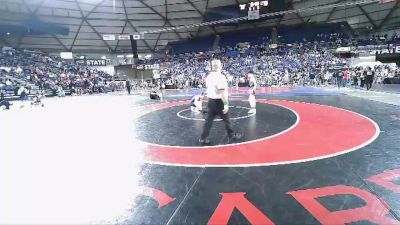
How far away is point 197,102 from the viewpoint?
10492 millimetres

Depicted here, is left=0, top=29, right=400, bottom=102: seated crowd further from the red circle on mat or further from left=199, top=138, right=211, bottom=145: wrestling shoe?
left=199, top=138, right=211, bottom=145: wrestling shoe

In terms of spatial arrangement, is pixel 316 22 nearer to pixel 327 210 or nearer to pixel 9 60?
pixel 9 60

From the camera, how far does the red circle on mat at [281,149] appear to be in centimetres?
453

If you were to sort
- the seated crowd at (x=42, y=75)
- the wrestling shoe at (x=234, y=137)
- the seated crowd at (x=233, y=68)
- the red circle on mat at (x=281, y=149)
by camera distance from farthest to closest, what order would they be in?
the seated crowd at (x=42, y=75) → the seated crowd at (x=233, y=68) → the wrestling shoe at (x=234, y=137) → the red circle on mat at (x=281, y=149)

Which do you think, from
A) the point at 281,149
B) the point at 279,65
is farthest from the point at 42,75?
the point at 281,149

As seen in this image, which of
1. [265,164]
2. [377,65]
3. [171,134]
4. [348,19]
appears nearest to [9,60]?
[171,134]

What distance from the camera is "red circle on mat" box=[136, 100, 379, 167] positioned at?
4527 mm

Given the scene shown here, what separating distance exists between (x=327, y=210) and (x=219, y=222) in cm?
106

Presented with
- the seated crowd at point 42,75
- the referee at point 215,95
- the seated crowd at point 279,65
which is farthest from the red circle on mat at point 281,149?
the seated crowd at point 42,75

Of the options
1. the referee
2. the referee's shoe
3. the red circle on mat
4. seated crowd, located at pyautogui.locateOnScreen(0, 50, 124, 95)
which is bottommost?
the red circle on mat

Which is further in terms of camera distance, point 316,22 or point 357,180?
point 316,22

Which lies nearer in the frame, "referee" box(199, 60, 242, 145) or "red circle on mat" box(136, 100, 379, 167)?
"red circle on mat" box(136, 100, 379, 167)

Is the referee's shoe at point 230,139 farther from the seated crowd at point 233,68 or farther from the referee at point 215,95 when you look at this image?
the seated crowd at point 233,68

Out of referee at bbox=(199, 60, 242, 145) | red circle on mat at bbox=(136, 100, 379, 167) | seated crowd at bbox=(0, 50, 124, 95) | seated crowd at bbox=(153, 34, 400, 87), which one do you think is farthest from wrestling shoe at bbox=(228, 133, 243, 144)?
seated crowd at bbox=(0, 50, 124, 95)
